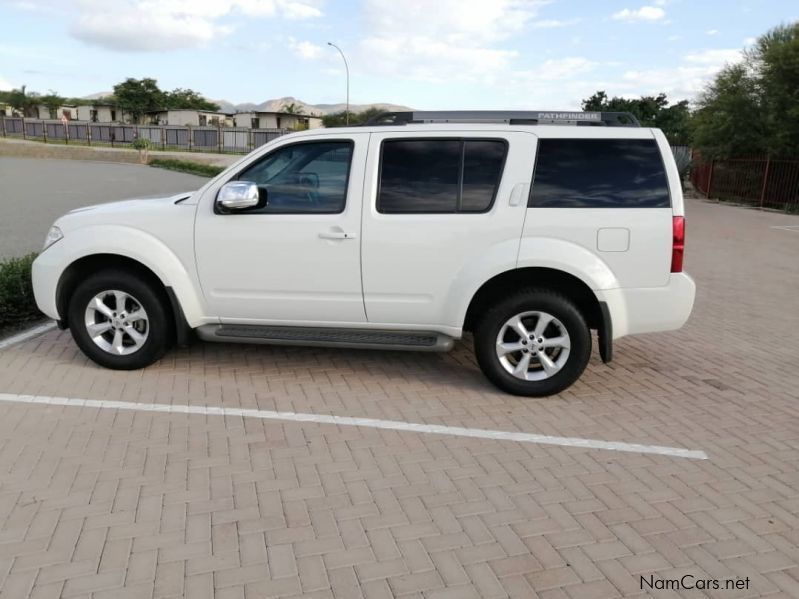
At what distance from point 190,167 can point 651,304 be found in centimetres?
3153

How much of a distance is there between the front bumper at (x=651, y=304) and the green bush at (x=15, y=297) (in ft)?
17.4

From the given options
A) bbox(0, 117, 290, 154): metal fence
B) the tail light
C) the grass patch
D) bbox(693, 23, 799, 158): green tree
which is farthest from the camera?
bbox(0, 117, 290, 154): metal fence

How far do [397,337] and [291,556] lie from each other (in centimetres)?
213

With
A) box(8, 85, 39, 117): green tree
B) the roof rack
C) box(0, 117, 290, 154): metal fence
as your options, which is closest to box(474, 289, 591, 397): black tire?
the roof rack

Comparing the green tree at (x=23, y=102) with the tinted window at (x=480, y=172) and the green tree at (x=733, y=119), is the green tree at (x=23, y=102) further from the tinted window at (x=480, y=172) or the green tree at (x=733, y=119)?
the tinted window at (x=480, y=172)

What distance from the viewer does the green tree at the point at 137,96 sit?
8744cm

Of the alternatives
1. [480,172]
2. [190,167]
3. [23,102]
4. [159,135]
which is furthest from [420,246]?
[23,102]

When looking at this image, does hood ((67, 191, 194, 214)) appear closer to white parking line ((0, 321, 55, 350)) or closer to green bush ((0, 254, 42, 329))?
white parking line ((0, 321, 55, 350))

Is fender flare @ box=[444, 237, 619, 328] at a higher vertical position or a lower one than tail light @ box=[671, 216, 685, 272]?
lower

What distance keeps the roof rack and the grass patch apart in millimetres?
23688

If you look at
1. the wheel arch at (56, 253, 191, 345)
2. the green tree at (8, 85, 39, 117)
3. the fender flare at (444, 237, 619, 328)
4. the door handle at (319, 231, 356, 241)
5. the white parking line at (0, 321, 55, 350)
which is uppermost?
the green tree at (8, 85, 39, 117)

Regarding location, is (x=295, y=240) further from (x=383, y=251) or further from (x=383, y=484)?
(x=383, y=484)

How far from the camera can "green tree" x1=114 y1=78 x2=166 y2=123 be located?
3442 inches

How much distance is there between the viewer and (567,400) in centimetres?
479
